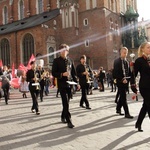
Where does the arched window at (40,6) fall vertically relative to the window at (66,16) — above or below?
above

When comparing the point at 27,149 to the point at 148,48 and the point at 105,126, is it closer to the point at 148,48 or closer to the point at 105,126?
the point at 105,126

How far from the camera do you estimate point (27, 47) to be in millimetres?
39312

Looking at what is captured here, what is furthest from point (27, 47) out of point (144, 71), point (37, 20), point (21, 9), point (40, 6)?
point (144, 71)

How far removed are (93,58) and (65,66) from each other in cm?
3250

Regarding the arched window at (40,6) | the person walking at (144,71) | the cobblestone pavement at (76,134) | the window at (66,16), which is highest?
the arched window at (40,6)

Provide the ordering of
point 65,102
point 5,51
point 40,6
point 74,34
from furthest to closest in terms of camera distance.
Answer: point 40,6, point 5,51, point 74,34, point 65,102

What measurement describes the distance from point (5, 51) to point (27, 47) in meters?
5.04

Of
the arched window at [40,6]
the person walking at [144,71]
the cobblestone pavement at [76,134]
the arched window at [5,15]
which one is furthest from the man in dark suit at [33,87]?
the arched window at [5,15]

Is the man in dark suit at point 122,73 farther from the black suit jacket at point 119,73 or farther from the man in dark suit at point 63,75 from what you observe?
the man in dark suit at point 63,75

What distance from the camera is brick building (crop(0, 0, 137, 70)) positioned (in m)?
37.7

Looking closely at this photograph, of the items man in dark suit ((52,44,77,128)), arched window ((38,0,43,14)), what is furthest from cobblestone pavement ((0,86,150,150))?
arched window ((38,0,43,14))

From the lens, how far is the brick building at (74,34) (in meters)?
37.7

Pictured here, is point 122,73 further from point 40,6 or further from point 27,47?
point 40,6

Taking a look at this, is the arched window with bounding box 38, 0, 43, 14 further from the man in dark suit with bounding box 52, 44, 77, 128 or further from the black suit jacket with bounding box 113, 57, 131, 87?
the man in dark suit with bounding box 52, 44, 77, 128
